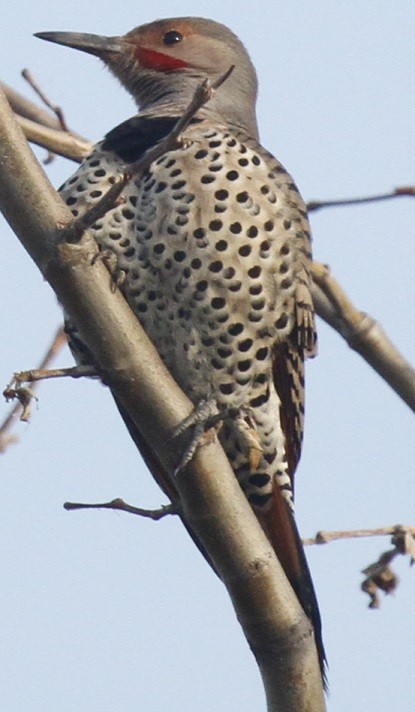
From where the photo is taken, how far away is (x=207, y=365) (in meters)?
4.19

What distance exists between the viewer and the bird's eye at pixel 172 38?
17.5 feet

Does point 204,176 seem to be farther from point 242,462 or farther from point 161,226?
point 242,462

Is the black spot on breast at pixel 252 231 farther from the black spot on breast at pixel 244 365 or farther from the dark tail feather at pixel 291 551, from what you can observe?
the dark tail feather at pixel 291 551

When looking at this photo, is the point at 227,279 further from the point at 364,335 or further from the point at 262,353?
the point at 364,335

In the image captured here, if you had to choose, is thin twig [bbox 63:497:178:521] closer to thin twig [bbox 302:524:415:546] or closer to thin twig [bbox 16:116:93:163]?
thin twig [bbox 302:524:415:546]

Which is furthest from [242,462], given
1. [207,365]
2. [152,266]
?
[152,266]

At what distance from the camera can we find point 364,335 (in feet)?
13.8

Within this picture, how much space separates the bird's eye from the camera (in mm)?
5324

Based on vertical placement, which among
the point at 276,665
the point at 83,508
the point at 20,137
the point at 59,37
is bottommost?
the point at 276,665

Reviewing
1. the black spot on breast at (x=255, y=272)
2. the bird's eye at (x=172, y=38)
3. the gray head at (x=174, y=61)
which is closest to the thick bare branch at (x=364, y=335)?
the black spot on breast at (x=255, y=272)

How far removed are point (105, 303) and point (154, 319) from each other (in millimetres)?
1073

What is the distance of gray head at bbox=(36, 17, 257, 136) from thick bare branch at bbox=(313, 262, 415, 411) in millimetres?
846

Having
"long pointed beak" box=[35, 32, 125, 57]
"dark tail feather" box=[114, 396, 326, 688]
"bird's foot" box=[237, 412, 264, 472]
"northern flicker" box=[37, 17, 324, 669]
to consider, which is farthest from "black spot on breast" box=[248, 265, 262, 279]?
"long pointed beak" box=[35, 32, 125, 57]

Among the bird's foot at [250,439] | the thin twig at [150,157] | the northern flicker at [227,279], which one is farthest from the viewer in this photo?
the bird's foot at [250,439]
